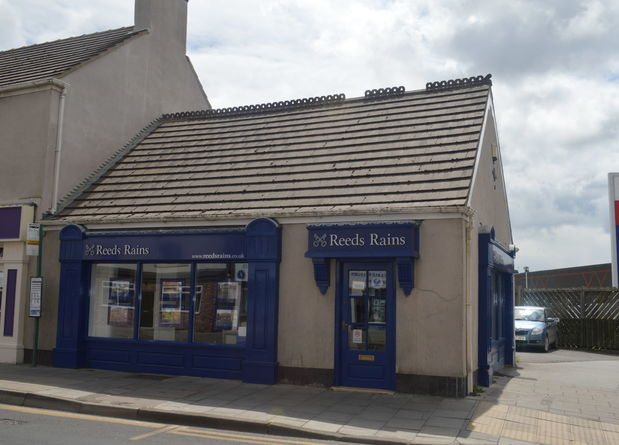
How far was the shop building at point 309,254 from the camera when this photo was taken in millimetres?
10320

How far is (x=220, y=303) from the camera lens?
12.1 meters

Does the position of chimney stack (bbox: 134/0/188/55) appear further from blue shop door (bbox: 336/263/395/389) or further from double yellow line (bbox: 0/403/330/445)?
double yellow line (bbox: 0/403/330/445)

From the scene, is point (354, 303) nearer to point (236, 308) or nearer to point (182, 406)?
point (236, 308)

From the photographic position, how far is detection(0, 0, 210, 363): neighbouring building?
13.6 m

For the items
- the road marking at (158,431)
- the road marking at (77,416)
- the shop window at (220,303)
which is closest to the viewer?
the road marking at (158,431)

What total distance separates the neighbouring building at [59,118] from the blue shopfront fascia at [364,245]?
6.27 m

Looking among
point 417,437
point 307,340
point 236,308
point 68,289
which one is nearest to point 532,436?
point 417,437

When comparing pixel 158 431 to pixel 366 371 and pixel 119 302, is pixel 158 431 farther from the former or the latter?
pixel 119 302

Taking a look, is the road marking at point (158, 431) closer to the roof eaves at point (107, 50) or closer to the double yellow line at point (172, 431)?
the double yellow line at point (172, 431)

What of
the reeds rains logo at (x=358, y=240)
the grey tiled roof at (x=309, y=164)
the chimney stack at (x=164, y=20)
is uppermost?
the chimney stack at (x=164, y=20)

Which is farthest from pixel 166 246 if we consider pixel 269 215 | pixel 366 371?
pixel 366 371

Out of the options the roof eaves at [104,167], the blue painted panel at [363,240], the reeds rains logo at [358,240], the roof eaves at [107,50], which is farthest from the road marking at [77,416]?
the roof eaves at [107,50]

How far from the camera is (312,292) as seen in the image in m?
11.1

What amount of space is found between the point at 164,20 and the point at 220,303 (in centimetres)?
996
